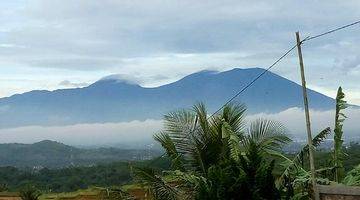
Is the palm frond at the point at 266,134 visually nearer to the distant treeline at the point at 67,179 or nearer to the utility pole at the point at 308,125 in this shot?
the utility pole at the point at 308,125

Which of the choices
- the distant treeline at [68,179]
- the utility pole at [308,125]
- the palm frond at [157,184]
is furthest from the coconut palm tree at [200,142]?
the distant treeline at [68,179]

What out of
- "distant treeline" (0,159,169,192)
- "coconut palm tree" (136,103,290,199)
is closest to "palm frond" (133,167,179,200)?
"coconut palm tree" (136,103,290,199)

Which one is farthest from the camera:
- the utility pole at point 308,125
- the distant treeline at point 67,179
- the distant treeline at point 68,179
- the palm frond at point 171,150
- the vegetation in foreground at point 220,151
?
the distant treeline at point 68,179

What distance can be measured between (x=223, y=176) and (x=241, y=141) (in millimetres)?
2597

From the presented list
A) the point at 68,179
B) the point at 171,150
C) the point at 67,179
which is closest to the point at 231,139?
the point at 171,150

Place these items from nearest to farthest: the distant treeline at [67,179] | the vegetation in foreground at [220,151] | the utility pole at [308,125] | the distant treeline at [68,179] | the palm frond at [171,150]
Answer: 1. the utility pole at [308,125]
2. the vegetation in foreground at [220,151]
3. the palm frond at [171,150]
4. the distant treeline at [67,179]
5. the distant treeline at [68,179]

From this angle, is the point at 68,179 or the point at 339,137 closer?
the point at 339,137

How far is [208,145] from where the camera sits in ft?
39.5

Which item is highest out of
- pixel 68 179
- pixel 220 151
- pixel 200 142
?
pixel 200 142

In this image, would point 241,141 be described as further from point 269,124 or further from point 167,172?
point 167,172

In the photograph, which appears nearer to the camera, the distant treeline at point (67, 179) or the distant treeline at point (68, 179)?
the distant treeline at point (67, 179)

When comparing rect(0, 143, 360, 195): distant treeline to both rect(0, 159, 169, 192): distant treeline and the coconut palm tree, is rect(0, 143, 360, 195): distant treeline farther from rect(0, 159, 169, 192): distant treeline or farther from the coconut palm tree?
the coconut palm tree

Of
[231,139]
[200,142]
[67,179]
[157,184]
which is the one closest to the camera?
[231,139]

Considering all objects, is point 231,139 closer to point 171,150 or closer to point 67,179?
point 171,150
